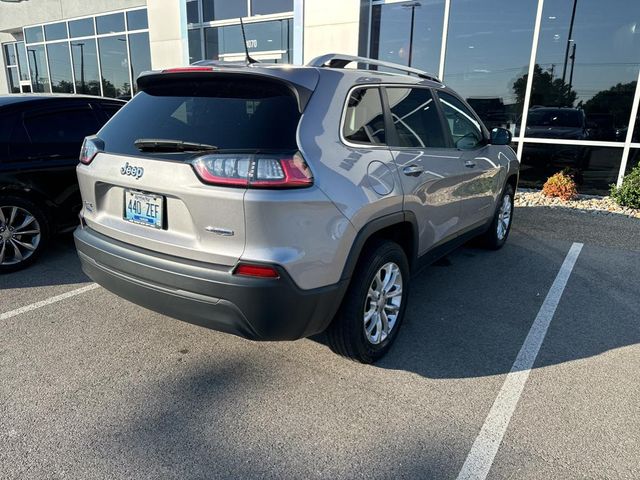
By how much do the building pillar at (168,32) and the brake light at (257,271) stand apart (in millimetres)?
10540

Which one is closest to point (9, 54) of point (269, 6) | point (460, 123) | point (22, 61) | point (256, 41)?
point (22, 61)

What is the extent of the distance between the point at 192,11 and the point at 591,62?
884cm

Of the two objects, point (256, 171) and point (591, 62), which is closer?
point (256, 171)

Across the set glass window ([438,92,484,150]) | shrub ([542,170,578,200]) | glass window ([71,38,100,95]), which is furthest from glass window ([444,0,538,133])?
glass window ([71,38,100,95])

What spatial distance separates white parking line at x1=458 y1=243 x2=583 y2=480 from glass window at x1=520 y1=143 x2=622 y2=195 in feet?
16.8

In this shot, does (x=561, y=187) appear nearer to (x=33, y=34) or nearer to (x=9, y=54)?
(x=33, y=34)

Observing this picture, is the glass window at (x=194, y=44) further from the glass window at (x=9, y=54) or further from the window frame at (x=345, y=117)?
the glass window at (x=9, y=54)

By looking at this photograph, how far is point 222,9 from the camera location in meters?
11.4

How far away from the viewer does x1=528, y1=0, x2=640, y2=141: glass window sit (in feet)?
25.6

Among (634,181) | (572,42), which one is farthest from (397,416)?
(572,42)

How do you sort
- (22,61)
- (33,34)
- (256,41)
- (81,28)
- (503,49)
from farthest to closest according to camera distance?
(22,61), (33,34), (81,28), (256,41), (503,49)

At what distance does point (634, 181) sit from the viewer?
7391mm

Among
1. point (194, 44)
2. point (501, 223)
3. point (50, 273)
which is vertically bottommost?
point (50, 273)

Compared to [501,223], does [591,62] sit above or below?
above
